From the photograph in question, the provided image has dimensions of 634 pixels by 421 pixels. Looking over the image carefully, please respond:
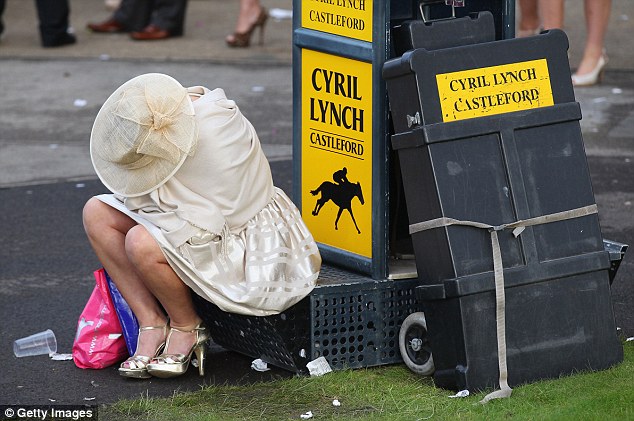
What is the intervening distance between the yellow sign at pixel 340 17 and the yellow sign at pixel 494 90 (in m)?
0.36

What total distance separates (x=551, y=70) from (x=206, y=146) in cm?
120

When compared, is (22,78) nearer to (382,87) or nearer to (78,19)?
(78,19)

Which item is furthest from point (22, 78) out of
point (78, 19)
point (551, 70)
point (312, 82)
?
point (551, 70)

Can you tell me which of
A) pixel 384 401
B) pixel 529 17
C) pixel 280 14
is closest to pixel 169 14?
pixel 280 14

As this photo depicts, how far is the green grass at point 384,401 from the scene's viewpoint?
11.8ft

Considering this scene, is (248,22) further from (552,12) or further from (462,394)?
(462,394)

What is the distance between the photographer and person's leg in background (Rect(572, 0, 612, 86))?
26.7 ft

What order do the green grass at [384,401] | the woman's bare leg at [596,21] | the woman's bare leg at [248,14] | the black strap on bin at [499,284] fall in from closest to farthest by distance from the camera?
the green grass at [384,401]
the black strap on bin at [499,284]
the woman's bare leg at [596,21]
the woman's bare leg at [248,14]

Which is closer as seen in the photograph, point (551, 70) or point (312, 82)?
point (551, 70)

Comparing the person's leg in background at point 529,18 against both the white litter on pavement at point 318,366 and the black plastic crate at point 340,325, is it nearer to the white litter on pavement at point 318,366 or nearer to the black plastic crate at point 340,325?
the black plastic crate at point 340,325

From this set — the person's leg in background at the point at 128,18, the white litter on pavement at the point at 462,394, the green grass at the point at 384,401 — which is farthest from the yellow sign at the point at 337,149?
the person's leg in background at the point at 128,18

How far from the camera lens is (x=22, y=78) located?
9.28 m

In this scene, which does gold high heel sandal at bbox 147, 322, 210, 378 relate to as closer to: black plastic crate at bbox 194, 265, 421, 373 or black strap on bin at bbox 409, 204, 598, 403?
black plastic crate at bbox 194, 265, 421, 373

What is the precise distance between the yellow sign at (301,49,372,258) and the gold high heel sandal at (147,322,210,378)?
0.57 metres
